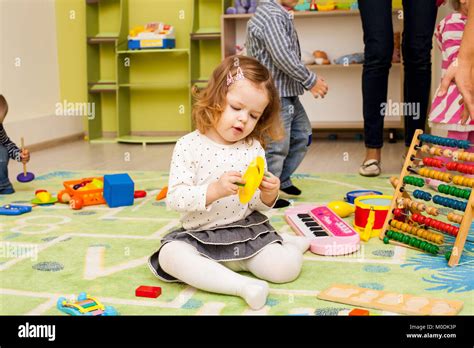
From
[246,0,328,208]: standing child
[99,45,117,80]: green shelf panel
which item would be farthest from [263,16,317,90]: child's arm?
[99,45,117,80]: green shelf panel

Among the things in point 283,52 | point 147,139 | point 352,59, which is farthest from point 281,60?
point 147,139

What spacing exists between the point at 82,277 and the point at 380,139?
1.37 metres

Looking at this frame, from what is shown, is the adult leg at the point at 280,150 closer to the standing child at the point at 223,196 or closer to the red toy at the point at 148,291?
the standing child at the point at 223,196

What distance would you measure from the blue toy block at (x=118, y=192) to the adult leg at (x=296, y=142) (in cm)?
48

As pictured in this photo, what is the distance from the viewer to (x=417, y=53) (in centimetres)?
224

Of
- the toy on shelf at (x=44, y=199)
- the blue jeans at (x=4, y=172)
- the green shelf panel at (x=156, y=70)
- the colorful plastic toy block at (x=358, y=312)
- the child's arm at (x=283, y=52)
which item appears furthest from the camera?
the green shelf panel at (x=156, y=70)

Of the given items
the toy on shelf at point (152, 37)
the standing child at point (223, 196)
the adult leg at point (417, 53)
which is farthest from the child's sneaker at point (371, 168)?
the toy on shelf at point (152, 37)

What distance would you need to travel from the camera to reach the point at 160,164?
272 centimetres

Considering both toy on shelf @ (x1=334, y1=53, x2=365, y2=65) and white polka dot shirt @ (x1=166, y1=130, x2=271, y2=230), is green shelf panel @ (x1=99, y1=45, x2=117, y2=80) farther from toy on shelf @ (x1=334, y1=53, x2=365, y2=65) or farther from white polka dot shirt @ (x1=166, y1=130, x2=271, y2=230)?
white polka dot shirt @ (x1=166, y1=130, x2=271, y2=230)

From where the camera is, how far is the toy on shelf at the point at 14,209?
1.78 metres

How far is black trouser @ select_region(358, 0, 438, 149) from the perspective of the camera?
215 centimetres

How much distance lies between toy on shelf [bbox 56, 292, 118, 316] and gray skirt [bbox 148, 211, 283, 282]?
0.17 m
